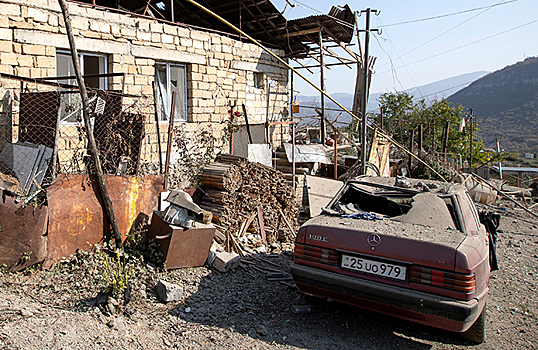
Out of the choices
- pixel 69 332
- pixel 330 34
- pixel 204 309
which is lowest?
pixel 204 309

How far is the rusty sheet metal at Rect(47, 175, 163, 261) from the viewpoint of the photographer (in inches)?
189

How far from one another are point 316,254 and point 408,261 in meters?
0.90

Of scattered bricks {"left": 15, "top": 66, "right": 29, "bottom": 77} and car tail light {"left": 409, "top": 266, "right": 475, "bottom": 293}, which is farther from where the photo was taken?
scattered bricks {"left": 15, "top": 66, "right": 29, "bottom": 77}

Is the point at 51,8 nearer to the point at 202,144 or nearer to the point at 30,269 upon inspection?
the point at 202,144

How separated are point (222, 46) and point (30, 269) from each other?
698 centimetres

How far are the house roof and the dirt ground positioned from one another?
8360 millimetres

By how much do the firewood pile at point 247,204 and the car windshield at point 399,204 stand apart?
2371mm

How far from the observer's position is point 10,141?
5934mm

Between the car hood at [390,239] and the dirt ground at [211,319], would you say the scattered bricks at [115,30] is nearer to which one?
the dirt ground at [211,319]

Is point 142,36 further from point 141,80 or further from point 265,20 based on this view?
point 265,20

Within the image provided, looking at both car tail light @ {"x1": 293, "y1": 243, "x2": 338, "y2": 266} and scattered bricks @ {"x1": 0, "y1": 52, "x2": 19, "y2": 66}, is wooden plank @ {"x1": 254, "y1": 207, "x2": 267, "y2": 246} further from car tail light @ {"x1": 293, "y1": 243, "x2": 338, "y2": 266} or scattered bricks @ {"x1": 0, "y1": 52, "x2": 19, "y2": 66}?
scattered bricks @ {"x1": 0, "y1": 52, "x2": 19, "y2": 66}

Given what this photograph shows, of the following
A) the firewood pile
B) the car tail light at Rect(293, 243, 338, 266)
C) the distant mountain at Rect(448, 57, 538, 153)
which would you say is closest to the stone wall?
the firewood pile

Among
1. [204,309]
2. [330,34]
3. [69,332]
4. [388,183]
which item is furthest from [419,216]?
[330,34]

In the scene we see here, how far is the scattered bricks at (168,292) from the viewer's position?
437 cm
